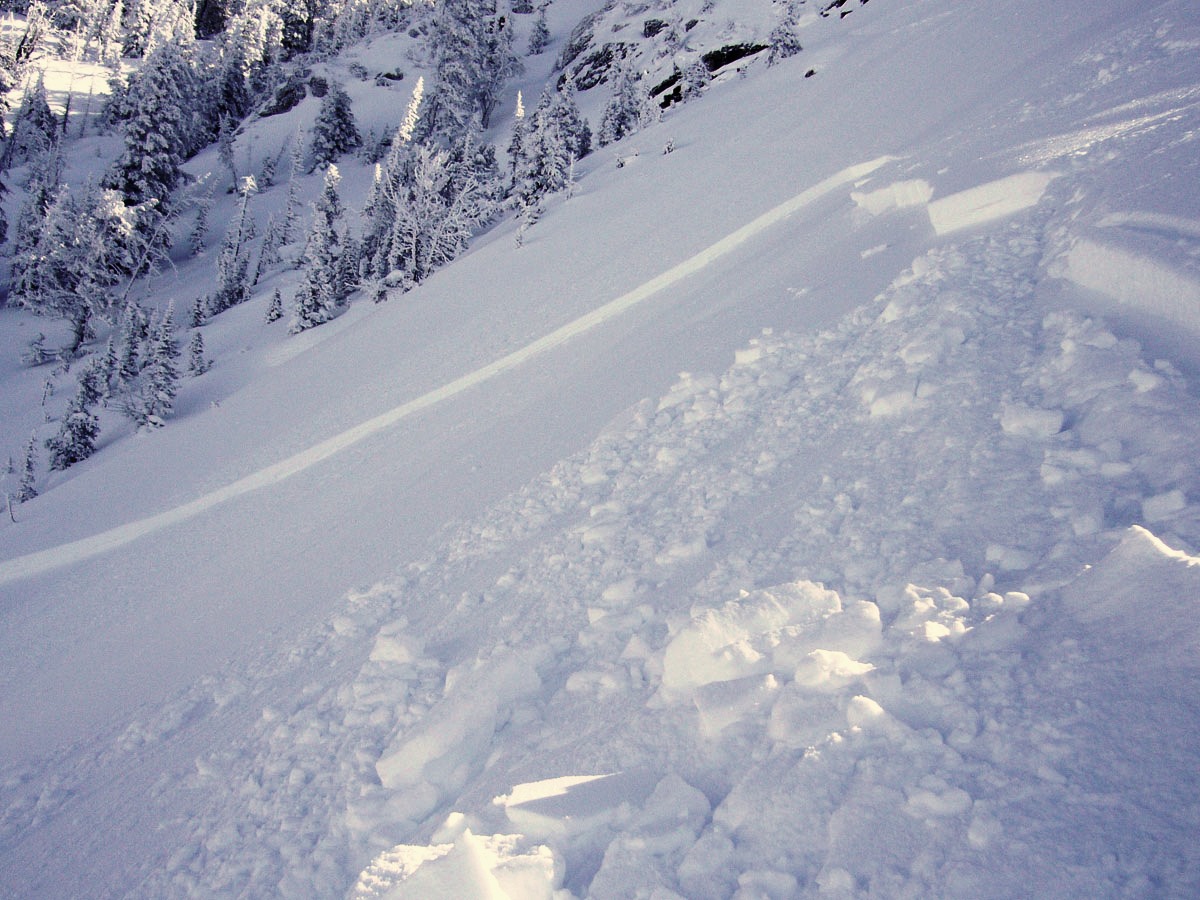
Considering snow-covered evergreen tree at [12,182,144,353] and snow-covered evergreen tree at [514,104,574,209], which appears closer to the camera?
snow-covered evergreen tree at [514,104,574,209]

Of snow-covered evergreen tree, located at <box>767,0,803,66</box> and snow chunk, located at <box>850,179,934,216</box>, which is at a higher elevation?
snow-covered evergreen tree, located at <box>767,0,803,66</box>

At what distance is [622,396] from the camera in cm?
729

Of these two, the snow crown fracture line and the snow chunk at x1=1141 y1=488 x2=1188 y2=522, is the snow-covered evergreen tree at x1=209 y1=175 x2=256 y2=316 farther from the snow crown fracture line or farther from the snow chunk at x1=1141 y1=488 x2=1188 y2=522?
the snow chunk at x1=1141 y1=488 x2=1188 y2=522

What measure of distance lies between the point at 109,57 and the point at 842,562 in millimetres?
66083

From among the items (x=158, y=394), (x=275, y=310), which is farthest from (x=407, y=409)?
(x=275, y=310)

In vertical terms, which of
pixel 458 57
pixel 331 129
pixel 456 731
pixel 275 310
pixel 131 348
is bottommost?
pixel 456 731

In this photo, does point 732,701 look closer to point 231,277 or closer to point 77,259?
point 231,277

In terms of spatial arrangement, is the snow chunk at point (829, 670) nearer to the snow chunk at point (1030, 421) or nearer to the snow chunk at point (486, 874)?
the snow chunk at point (486, 874)

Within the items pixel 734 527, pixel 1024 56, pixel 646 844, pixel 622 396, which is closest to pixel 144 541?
pixel 622 396

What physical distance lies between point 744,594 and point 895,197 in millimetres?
6540

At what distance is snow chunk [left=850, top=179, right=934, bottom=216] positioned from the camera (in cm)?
764

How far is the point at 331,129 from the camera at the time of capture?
4272 centimetres

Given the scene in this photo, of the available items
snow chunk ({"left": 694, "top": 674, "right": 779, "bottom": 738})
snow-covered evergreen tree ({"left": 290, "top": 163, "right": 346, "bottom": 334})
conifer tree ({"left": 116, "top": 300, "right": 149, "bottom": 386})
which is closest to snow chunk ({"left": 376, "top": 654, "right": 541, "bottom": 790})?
snow chunk ({"left": 694, "top": 674, "right": 779, "bottom": 738})

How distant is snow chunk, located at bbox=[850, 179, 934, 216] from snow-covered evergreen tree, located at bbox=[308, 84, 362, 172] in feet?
138
